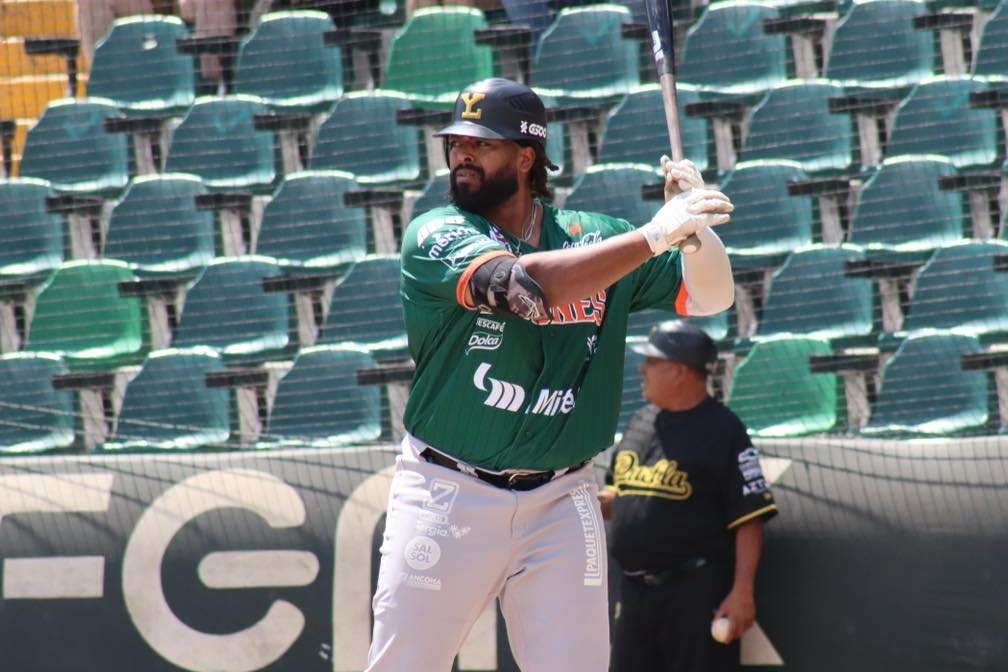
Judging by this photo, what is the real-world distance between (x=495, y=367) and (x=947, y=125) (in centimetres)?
368

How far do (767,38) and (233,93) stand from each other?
275cm

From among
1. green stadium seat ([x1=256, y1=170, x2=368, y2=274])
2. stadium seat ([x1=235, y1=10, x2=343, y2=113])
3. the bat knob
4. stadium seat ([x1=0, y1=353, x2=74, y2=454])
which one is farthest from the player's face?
stadium seat ([x1=235, y1=10, x2=343, y2=113])

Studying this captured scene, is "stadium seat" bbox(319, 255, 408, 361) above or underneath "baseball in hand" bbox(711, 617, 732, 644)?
above

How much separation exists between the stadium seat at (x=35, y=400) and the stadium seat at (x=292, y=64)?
1877 mm

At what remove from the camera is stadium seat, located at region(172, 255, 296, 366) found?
19.3ft

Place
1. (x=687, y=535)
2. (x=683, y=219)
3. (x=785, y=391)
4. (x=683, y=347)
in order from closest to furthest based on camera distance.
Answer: (x=683, y=219) < (x=687, y=535) < (x=683, y=347) < (x=785, y=391)

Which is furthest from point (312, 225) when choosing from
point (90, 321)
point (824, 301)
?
point (824, 301)

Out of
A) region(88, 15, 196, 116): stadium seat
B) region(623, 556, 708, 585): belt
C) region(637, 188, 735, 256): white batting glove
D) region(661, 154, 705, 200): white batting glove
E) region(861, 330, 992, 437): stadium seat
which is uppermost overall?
region(88, 15, 196, 116): stadium seat

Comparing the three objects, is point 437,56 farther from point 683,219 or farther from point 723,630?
point 683,219

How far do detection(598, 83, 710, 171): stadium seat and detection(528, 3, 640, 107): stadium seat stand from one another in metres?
0.27

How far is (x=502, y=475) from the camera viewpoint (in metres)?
2.80

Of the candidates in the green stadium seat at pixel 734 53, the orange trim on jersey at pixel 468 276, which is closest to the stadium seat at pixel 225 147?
the green stadium seat at pixel 734 53

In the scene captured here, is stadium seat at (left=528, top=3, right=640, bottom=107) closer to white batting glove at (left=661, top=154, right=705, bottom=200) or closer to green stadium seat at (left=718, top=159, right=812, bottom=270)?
green stadium seat at (left=718, top=159, right=812, bottom=270)

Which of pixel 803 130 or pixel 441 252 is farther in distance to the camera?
pixel 803 130
